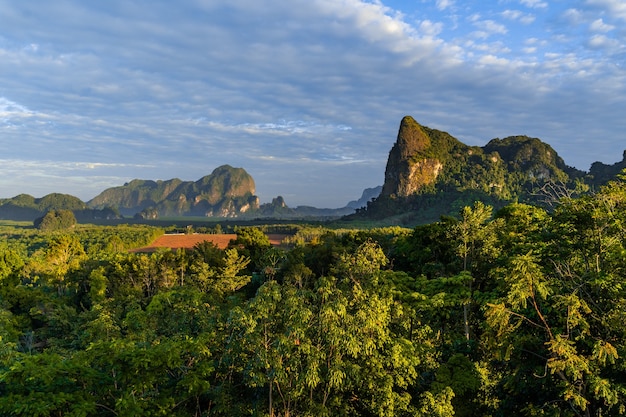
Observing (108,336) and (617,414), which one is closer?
(617,414)

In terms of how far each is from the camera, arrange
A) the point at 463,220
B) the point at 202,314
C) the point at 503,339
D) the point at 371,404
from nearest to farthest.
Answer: the point at 371,404 < the point at 503,339 < the point at 202,314 < the point at 463,220

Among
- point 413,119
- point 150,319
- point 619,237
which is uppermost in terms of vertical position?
point 413,119

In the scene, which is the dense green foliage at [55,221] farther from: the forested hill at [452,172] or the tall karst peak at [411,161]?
the tall karst peak at [411,161]

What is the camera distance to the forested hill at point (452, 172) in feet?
457

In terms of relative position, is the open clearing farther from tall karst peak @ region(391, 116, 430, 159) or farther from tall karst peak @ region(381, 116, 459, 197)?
tall karst peak @ region(391, 116, 430, 159)

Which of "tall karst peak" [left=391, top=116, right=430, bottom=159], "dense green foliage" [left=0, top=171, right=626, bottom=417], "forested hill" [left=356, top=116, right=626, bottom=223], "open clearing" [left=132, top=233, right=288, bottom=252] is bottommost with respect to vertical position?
"open clearing" [left=132, top=233, right=288, bottom=252]

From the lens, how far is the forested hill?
13925 centimetres

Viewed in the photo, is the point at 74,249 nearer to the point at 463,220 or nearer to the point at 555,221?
the point at 463,220

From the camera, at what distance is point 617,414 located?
9.33 metres

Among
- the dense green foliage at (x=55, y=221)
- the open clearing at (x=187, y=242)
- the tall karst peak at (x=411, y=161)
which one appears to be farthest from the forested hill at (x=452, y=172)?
the dense green foliage at (x=55, y=221)

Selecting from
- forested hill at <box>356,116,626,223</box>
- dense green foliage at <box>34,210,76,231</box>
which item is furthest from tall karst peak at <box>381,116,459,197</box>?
dense green foliage at <box>34,210,76,231</box>

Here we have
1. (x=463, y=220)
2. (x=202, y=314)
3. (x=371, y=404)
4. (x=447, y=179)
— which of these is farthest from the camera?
(x=447, y=179)

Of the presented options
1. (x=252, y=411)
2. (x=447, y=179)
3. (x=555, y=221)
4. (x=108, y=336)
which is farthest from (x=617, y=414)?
(x=447, y=179)

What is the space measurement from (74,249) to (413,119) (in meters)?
138
